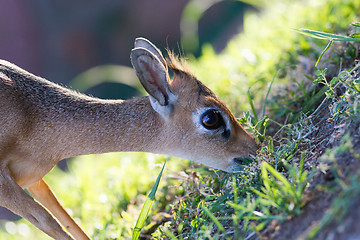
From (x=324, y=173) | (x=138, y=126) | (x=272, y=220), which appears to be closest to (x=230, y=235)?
(x=272, y=220)

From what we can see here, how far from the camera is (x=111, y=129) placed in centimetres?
348

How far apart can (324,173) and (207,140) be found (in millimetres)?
1118

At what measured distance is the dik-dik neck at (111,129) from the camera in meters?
3.45

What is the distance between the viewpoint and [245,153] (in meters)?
3.38

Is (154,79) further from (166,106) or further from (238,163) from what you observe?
(238,163)

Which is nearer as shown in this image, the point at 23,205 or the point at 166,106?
the point at 23,205

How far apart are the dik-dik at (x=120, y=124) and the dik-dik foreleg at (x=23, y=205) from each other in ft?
0.52

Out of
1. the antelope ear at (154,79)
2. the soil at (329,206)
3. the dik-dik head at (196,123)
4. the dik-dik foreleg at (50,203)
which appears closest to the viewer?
A: the soil at (329,206)

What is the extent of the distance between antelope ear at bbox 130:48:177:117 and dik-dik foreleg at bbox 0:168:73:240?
3.73 feet

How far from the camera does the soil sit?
198cm

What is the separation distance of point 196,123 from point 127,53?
806 cm

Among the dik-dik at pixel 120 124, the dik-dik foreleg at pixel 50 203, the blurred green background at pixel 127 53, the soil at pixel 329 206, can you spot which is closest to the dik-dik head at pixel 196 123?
the dik-dik at pixel 120 124

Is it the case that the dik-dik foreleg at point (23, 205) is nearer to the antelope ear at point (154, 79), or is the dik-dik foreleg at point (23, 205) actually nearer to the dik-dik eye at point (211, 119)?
the antelope ear at point (154, 79)

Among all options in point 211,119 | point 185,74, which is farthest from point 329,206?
point 185,74
